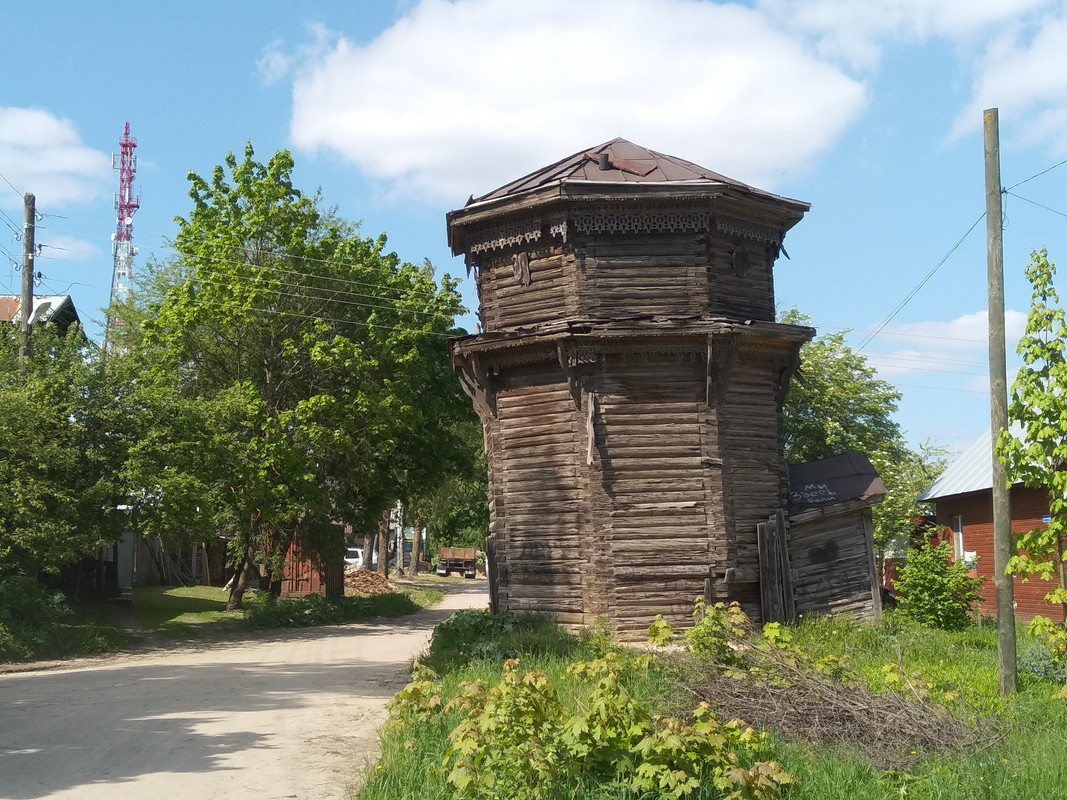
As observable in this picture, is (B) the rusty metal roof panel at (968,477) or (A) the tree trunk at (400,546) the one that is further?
(A) the tree trunk at (400,546)

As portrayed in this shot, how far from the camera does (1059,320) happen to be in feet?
36.0

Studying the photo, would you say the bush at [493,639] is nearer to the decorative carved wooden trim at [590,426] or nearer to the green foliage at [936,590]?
the decorative carved wooden trim at [590,426]

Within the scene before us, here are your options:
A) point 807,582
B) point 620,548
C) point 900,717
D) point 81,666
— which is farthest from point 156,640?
point 900,717

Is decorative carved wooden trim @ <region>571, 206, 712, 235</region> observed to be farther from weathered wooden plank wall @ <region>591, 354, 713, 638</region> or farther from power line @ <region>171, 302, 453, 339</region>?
→ power line @ <region>171, 302, 453, 339</region>

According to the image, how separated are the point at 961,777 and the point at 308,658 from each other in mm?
14993

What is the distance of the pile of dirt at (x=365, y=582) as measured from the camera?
139ft

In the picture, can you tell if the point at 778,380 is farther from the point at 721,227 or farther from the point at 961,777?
the point at 961,777

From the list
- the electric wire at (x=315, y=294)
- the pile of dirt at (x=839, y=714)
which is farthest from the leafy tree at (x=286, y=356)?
the pile of dirt at (x=839, y=714)

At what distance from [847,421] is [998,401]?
23.3m

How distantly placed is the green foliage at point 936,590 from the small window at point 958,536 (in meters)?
9.97

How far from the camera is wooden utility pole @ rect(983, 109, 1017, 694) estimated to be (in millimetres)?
12422

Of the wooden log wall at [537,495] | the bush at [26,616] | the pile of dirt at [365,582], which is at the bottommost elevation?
the pile of dirt at [365,582]

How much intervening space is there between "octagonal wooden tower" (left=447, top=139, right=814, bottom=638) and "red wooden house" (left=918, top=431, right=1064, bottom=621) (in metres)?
9.46

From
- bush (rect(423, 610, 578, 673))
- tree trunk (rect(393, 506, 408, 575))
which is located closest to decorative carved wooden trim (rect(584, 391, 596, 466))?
bush (rect(423, 610, 578, 673))
